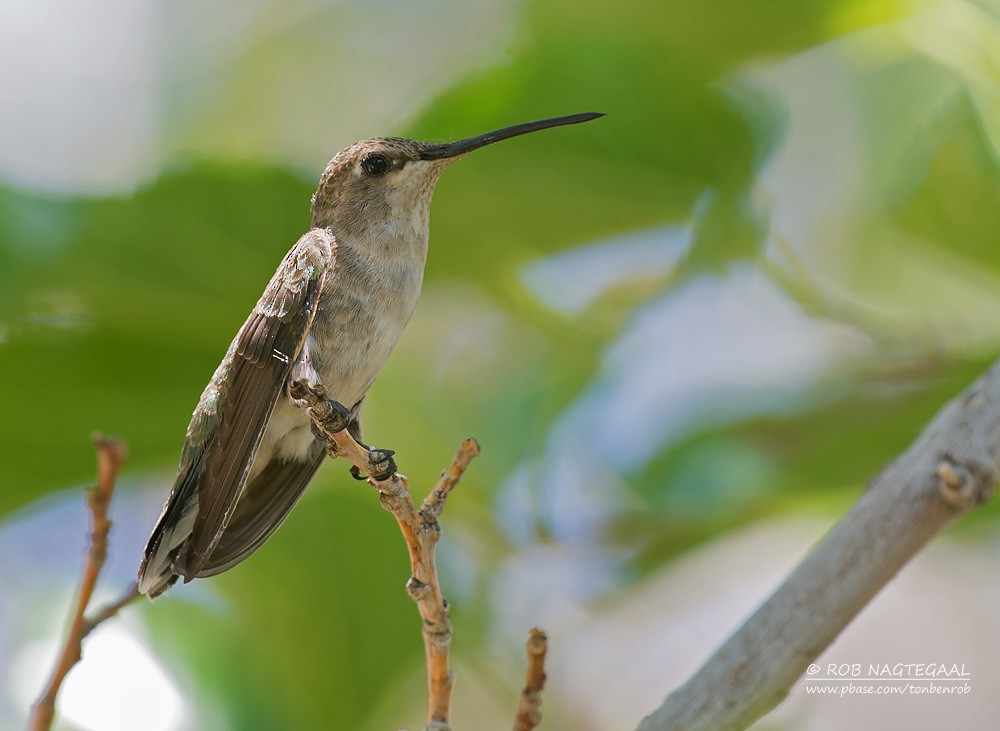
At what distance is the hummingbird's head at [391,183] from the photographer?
190 cm

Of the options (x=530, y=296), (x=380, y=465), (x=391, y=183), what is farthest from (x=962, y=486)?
(x=530, y=296)

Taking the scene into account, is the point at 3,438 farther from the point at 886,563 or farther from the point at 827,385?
the point at 886,563

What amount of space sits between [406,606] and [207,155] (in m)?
1.14

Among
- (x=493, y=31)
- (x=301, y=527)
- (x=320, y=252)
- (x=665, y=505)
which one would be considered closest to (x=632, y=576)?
(x=665, y=505)

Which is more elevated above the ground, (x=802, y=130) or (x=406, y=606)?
(x=802, y=130)

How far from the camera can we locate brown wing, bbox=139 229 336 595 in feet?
5.25

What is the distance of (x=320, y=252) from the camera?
70.7 inches

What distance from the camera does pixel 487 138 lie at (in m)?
1.87

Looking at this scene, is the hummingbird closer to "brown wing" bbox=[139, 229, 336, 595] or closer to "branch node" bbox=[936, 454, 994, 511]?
"brown wing" bbox=[139, 229, 336, 595]

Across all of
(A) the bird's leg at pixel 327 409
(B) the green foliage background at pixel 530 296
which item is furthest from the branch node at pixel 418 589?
(B) the green foliage background at pixel 530 296

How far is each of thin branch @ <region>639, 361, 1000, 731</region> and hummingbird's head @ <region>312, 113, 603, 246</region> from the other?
114cm

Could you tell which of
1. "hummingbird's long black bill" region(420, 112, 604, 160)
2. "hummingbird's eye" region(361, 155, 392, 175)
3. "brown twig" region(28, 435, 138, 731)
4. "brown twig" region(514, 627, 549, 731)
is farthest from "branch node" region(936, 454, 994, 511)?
"hummingbird's eye" region(361, 155, 392, 175)

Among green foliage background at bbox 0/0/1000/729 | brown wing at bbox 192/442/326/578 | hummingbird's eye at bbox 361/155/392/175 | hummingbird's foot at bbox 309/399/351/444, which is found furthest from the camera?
green foliage background at bbox 0/0/1000/729

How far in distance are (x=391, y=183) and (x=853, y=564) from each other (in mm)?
1338
